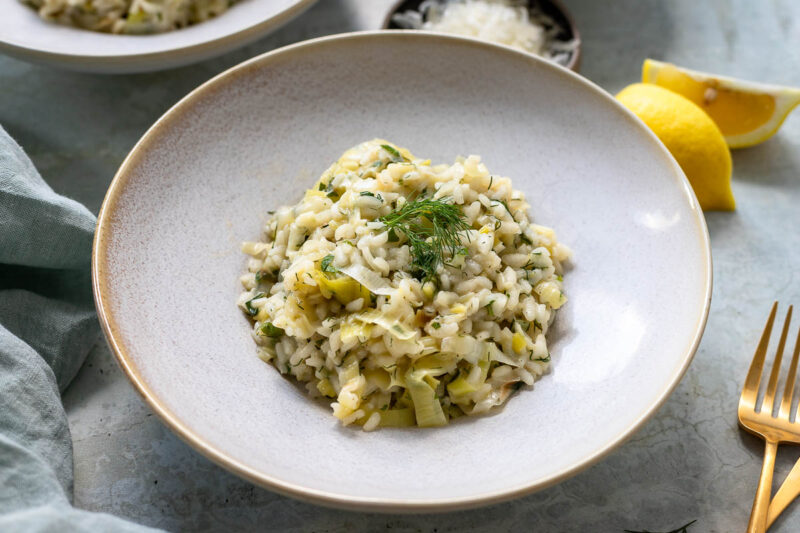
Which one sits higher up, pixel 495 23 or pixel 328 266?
pixel 495 23

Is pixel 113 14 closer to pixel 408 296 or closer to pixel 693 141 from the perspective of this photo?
pixel 408 296

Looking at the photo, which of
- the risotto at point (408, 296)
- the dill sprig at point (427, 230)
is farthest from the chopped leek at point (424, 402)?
the dill sprig at point (427, 230)

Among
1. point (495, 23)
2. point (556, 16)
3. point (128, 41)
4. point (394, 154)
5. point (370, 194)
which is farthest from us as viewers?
point (556, 16)

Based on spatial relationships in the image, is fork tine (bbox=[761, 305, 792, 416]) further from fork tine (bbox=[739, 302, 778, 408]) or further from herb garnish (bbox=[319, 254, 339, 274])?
herb garnish (bbox=[319, 254, 339, 274])

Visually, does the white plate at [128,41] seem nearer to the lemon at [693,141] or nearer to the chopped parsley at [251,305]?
the chopped parsley at [251,305]

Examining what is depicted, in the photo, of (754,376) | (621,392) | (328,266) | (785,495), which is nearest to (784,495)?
(785,495)

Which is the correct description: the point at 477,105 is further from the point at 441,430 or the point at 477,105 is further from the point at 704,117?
the point at 441,430

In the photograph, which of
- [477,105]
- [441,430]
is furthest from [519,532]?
[477,105]
